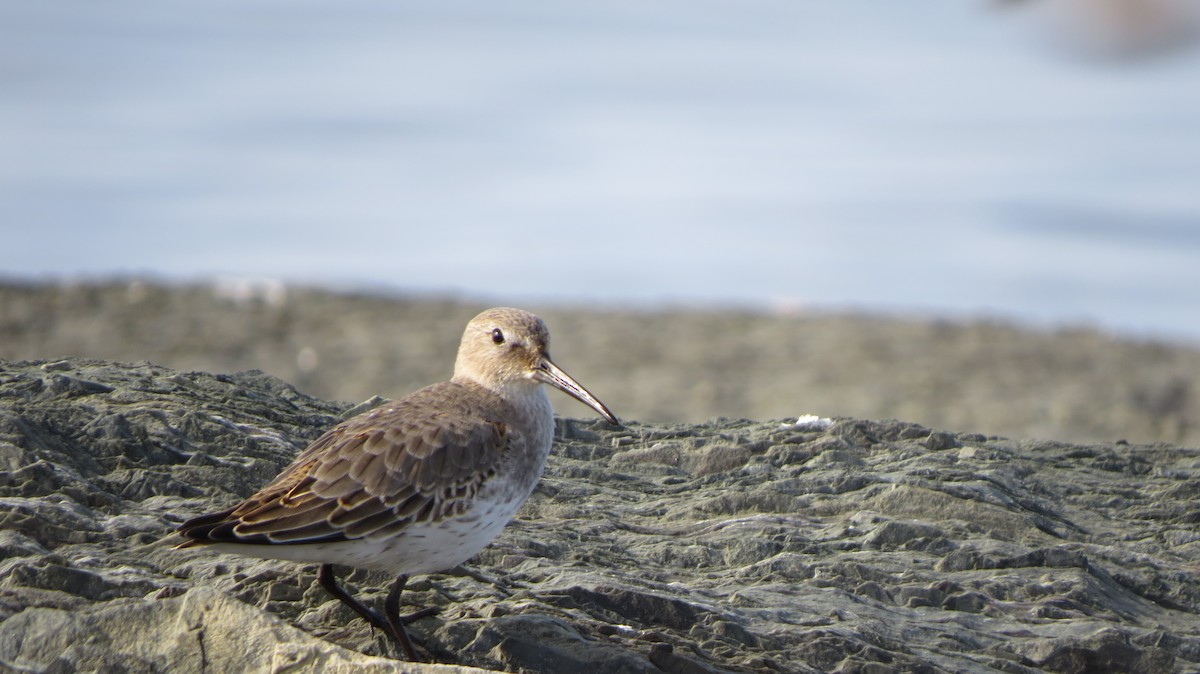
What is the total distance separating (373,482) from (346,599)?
0.38 meters

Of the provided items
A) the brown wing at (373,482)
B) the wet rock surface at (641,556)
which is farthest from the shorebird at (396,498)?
the wet rock surface at (641,556)

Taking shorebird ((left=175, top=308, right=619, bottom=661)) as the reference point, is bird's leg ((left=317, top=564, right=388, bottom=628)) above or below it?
below

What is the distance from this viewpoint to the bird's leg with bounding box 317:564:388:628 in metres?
4.84

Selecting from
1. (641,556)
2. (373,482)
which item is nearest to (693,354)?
(641,556)

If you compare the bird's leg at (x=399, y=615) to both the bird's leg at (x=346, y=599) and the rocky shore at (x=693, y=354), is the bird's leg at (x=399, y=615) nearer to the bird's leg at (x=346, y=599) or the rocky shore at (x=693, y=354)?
the bird's leg at (x=346, y=599)

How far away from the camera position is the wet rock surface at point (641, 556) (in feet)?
15.4

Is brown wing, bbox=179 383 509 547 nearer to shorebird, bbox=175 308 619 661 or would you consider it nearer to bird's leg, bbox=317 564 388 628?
shorebird, bbox=175 308 619 661

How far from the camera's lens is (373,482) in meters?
4.93

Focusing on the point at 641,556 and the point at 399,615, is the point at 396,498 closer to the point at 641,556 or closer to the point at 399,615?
the point at 399,615

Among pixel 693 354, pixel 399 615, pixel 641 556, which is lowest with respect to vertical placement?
pixel 399 615

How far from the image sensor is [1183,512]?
21.6ft

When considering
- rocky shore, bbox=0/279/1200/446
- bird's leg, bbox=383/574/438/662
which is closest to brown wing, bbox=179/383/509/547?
bird's leg, bbox=383/574/438/662

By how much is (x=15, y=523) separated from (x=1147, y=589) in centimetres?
407

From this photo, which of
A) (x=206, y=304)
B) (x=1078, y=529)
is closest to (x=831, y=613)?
(x=1078, y=529)
